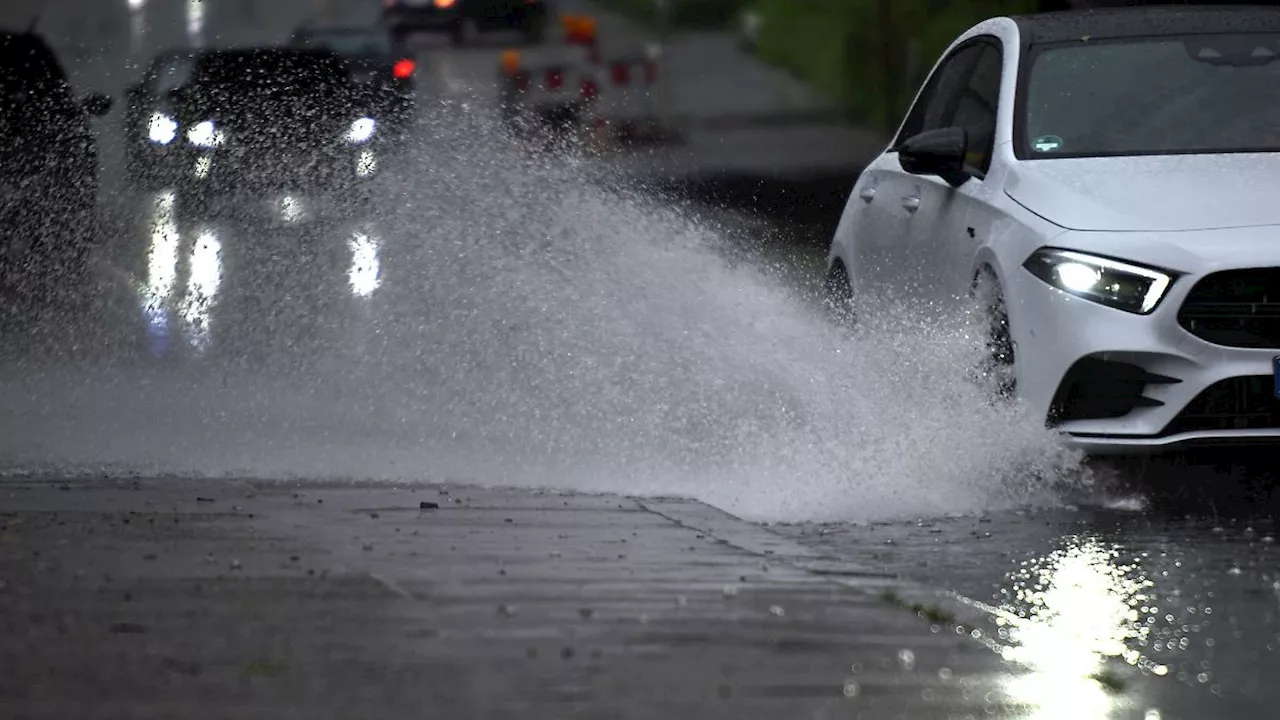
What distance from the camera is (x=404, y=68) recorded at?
20.8m

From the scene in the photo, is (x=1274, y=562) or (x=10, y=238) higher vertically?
(x=1274, y=562)

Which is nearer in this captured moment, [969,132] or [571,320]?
[969,132]

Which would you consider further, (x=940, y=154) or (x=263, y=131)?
(x=263, y=131)

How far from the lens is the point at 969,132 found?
9266 millimetres

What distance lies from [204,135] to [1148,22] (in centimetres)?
923

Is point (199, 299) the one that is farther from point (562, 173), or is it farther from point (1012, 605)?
point (1012, 605)

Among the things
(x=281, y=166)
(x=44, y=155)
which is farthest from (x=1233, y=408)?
(x=281, y=166)

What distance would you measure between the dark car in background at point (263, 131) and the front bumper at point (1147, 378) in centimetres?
776

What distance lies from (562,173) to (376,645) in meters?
11.9

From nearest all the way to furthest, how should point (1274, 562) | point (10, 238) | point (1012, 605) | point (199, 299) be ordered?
point (1012, 605), point (1274, 562), point (199, 299), point (10, 238)

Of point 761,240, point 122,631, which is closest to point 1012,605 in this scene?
point 122,631

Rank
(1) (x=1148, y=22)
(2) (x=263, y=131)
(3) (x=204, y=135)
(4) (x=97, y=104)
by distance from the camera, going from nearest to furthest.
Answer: (1) (x=1148, y=22) < (4) (x=97, y=104) < (3) (x=204, y=135) < (2) (x=263, y=131)

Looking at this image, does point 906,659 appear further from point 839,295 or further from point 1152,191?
point 839,295

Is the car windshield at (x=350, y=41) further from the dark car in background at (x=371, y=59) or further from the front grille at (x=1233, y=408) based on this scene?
the front grille at (x=1233, y=408)
